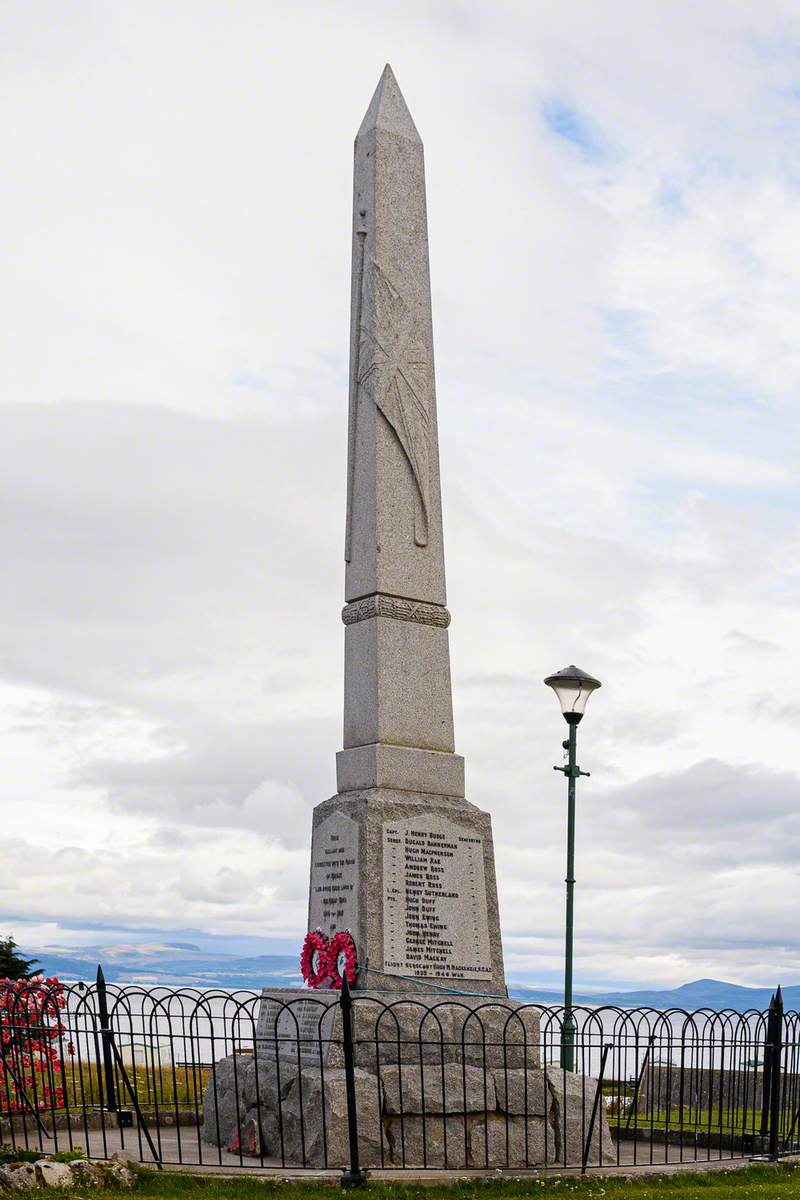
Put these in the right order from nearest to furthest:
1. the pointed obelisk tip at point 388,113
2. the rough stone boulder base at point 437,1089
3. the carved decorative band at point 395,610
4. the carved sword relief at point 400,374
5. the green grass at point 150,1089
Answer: the rough stone boulder base at point 437,1089 → the green grass at point 150,1089 → the carved decorative band at point 395,610 → the carved sword relief at point 400,374 → the pointed obelisk tip at point 388,113

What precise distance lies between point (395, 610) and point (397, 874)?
2.25 meters

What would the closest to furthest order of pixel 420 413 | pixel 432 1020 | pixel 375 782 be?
pixel 432 1020
pixel 375 782
pixel 420 413

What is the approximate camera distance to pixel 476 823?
482 inches

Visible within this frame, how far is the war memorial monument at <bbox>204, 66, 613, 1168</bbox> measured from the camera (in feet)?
34.8

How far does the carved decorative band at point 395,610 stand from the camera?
40.2ft

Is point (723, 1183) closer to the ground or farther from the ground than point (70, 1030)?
closer to the ground

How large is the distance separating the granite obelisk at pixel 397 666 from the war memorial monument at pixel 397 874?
0.06 ft

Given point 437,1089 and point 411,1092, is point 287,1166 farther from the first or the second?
point 437,1089

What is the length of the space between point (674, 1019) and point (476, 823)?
229 cm

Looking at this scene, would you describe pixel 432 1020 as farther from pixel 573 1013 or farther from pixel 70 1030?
pixel 70 1030

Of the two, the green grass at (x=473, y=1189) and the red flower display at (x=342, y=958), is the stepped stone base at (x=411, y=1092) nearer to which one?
the red flower display at (x=342, y=958)

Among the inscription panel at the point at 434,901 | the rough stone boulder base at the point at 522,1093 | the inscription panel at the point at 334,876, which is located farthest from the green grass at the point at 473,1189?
the inscription panel at the point at 334,876

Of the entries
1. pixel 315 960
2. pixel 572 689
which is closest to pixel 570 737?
pixel 572 689

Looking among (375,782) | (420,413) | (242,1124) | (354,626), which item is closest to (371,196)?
(420,413)
